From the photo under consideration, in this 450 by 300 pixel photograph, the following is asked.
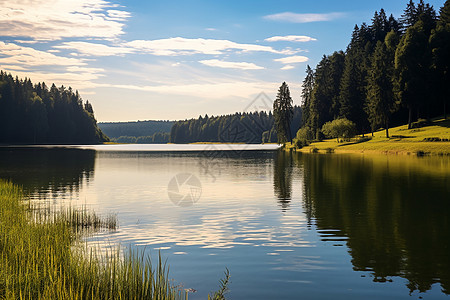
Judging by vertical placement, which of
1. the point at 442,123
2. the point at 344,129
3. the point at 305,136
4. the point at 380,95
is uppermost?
the point at 380,95

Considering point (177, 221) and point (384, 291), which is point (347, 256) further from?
point (177, 221)

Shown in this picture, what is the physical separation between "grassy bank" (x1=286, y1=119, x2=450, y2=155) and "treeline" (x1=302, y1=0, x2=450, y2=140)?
698cm

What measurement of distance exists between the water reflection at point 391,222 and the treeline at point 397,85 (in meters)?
90.1

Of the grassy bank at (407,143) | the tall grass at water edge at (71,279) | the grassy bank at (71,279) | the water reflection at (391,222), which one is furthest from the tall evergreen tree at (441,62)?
the grassy bank at (71,279)

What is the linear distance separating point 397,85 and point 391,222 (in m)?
123

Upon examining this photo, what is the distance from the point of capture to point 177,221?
91.7 ft

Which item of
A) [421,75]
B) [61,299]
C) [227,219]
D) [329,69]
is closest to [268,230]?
[227,219]

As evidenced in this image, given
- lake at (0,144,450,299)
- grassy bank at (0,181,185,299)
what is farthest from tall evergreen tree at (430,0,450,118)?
grassy bank at (0,181,185,299)

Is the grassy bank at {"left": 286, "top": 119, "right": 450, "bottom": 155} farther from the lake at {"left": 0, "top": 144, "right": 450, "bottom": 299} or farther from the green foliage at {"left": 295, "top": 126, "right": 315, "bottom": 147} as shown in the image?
the lake at {"left": 0, "top": 144, "right": 450, "bottom": 299}

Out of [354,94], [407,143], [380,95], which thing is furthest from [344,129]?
[407,143]

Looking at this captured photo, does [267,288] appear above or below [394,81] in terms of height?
below

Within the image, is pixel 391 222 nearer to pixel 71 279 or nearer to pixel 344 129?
pixel 71 279

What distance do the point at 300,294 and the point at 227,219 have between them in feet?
47.6

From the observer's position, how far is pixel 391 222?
2633cm
